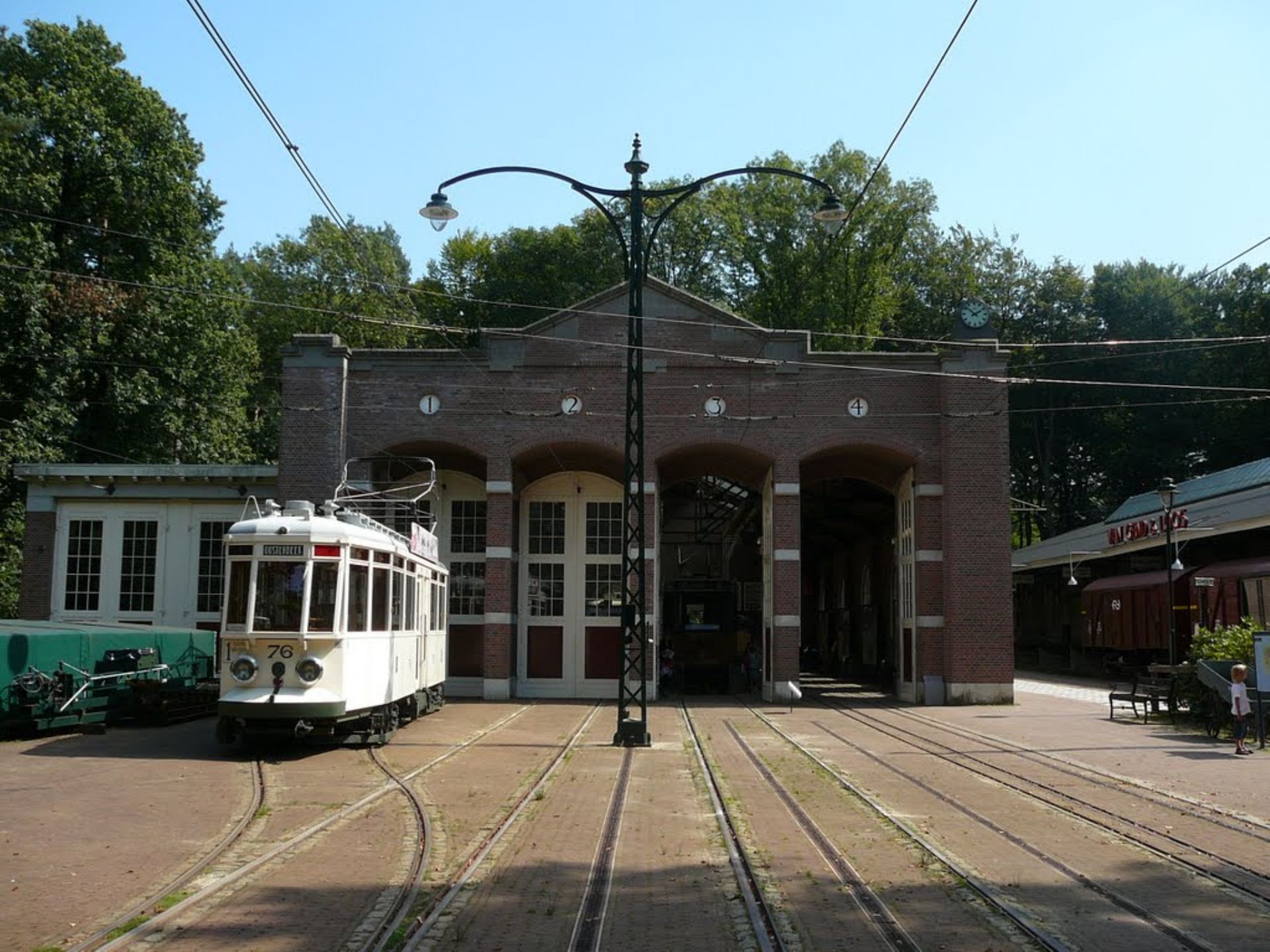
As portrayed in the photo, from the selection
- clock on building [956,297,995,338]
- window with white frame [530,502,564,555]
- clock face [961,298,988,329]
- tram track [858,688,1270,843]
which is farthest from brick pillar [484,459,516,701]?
clock face [961,298,988,329]

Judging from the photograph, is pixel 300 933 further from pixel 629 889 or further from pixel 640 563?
pixel 640 563

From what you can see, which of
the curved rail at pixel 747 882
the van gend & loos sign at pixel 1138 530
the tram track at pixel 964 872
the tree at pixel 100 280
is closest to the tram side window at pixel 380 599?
the curved rail at pixel 747 882

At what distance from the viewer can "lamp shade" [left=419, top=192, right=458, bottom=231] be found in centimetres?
1733

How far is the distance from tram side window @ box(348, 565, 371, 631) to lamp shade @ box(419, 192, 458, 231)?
4.96m

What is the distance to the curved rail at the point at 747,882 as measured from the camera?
6.77 m

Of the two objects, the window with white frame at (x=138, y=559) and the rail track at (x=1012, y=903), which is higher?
the window with white frame at (x=138, y=559)

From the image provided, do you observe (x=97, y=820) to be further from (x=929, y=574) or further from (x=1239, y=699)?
(x=929, y=574)

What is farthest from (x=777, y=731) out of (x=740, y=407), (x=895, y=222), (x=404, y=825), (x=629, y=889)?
(x=895, y=222)

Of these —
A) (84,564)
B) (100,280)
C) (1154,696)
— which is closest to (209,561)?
(84,564)

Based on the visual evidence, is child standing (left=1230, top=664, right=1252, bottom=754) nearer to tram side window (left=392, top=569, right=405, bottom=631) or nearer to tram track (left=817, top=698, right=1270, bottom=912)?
tram track (left=817, top=698, right=1270, bottom=912)

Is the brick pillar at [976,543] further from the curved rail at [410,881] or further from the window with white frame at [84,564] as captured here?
the window with white frame at [84,564]

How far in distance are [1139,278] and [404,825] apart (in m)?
52.0

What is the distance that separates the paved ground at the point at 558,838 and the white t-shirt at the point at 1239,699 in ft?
2.00

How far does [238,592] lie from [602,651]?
1480 centimetres
